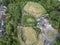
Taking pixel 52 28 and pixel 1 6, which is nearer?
pixel 52 28

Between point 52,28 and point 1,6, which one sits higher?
point 1,6

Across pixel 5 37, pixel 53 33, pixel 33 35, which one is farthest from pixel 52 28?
pixel 5 37

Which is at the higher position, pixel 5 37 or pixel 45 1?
pixel 45 1

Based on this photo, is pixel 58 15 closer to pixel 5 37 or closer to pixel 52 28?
pixel 52 28

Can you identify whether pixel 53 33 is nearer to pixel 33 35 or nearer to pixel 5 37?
pixel 33 35

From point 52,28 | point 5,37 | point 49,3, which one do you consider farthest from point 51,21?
point 5,37

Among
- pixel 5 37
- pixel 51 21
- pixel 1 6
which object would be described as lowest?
pixel 5 37
